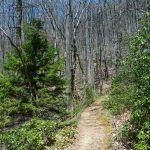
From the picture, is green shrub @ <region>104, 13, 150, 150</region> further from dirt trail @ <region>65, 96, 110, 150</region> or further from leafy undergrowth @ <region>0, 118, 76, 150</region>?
leafy undergrowth @ <region>0, 118, 76, 150</region>

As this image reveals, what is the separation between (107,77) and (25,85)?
27.0m

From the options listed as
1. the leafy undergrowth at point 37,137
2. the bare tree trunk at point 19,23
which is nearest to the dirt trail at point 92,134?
the leafy undergrowth at point 37,137

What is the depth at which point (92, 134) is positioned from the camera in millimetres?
14094

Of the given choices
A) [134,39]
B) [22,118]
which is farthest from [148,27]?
[22,118]

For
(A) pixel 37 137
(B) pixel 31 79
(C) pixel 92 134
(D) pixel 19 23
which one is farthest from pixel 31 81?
(A) pixel 37 137

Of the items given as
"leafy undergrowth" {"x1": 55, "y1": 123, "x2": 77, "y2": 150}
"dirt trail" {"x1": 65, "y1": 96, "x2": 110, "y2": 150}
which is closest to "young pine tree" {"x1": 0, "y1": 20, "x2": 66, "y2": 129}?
"dirt trail" {"x1": 65, "y1": 96, "x2": 110, "y2": 150}

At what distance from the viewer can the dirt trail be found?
1267 centimetres

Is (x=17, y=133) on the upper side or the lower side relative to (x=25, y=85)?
lower

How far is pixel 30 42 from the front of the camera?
17094 millimetres

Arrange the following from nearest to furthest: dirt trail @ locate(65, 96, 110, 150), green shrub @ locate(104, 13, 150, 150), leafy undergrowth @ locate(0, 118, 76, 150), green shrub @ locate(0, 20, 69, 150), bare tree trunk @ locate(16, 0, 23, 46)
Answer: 1. green shrub @ locate(104, 13, 150, 150)
2. leafy undergrowth @ locate(0, 118, 76, 150)
3. dirt trail @ locate(65, 96, 110, 150)
4. green shrub @ locate(0, 20, 69, 150)
5. bare tree trunk @ locate(16, 0, 23, 46)

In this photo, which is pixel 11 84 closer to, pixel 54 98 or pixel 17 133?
pixel 54 98

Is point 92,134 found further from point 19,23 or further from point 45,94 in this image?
point 19,23

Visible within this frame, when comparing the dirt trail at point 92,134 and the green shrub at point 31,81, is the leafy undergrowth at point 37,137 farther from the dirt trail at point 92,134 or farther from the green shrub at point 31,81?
the green shrub at point 31,81

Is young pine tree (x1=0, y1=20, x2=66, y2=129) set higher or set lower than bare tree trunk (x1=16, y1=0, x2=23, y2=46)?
lower
